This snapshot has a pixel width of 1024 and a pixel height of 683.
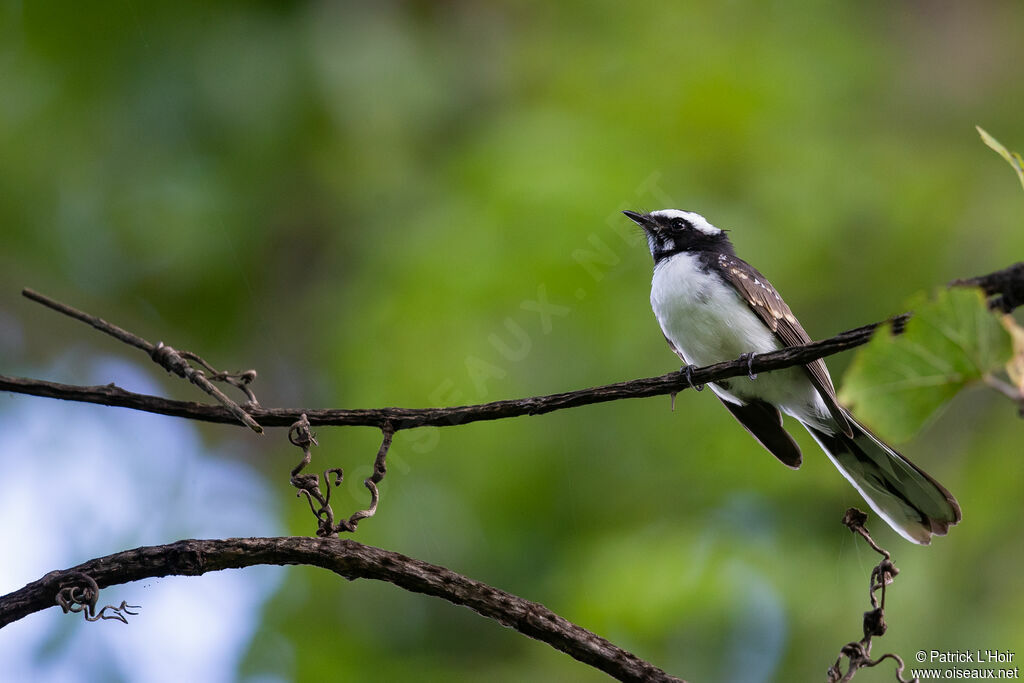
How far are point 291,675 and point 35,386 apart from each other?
3896 mm

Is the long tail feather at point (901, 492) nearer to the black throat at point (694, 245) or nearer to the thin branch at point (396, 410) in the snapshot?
the thin branch at point (396, 410)

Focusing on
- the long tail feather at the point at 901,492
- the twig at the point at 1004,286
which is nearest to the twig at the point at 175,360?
the twig at the point at 1004,286

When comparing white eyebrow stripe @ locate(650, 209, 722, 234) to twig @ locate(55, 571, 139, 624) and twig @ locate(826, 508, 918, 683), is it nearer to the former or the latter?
twig @ locate(826, 508, 918, 683)

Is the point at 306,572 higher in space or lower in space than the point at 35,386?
higher

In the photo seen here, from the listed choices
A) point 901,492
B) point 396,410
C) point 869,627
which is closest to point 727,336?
point 901,492

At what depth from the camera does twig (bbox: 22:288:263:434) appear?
1217 mm

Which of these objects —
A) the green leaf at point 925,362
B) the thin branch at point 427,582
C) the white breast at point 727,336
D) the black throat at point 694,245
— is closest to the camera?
the green leaf at point 925,362

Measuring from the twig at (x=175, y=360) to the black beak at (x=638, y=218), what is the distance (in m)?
2.70

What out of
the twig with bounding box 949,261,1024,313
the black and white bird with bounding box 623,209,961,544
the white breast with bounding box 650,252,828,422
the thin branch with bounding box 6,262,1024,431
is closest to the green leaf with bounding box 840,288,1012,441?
the twig with bounding box 949,261,1024,313

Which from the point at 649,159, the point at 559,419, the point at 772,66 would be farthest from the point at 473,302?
the point at 772,66

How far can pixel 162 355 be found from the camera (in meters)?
1.45

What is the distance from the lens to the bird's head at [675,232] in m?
3.96

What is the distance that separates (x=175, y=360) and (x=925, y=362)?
109cm

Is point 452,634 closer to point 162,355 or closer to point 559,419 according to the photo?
point 559,419
